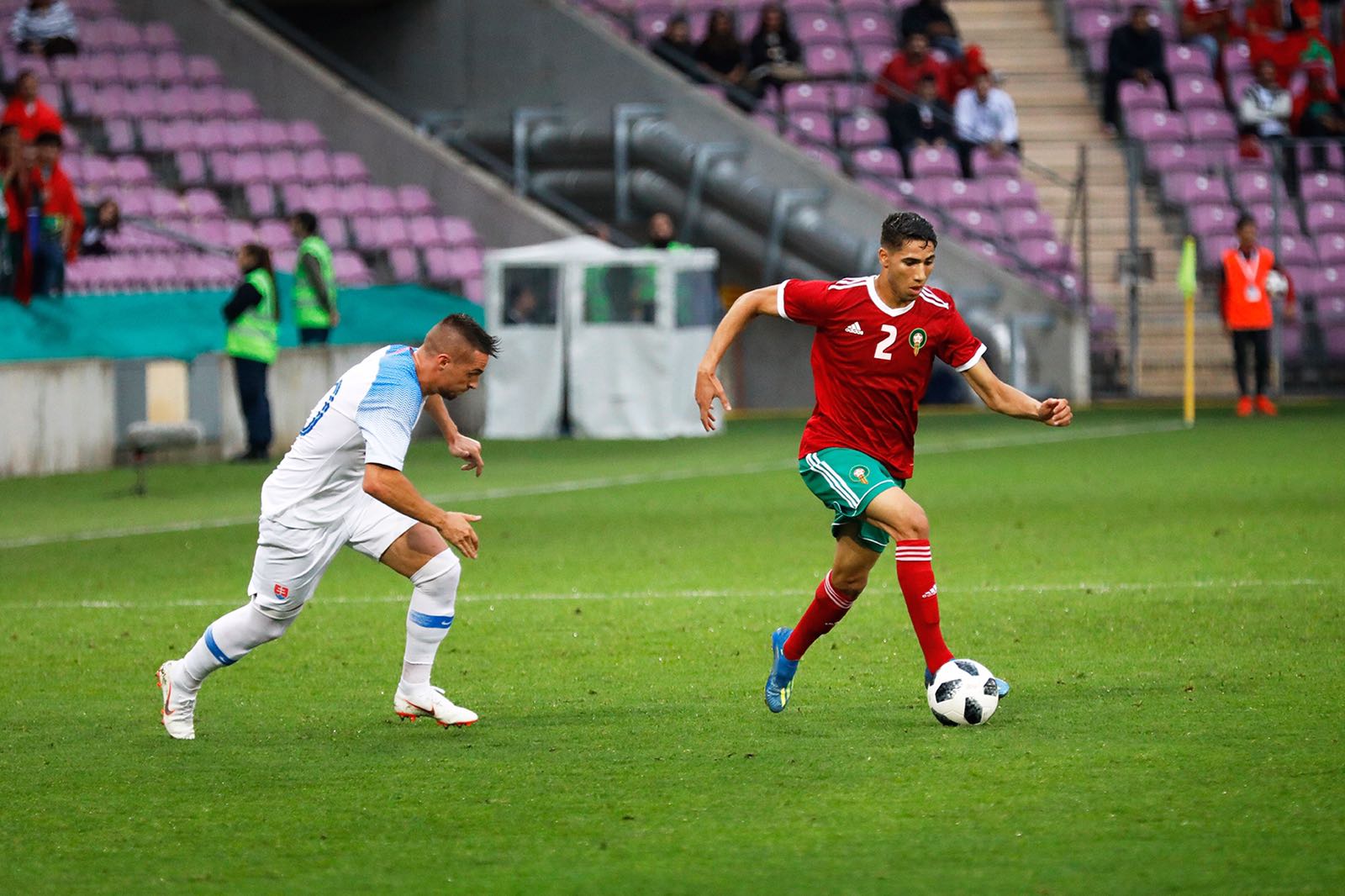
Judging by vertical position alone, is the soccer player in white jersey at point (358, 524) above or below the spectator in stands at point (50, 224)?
above

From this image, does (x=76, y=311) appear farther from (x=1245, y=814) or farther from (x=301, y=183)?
(x=1245, y=814)

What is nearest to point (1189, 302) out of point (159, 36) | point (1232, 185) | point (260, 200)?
point (1232, 185)

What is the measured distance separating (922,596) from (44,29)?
20504 millimetres

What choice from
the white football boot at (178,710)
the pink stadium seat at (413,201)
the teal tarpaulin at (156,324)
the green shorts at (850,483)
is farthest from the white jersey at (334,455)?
the pink stadium seat at (413,201)

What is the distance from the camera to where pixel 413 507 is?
641cm

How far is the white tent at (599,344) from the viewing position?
2134cm

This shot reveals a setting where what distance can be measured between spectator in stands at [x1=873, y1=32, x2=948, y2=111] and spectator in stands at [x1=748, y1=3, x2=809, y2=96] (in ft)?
3.47

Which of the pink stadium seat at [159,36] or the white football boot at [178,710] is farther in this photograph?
the pink stadium seat at [159,36]

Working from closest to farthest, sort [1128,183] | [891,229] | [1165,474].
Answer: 1. [891,229]
2. [1165,474]
3. [1128,183]

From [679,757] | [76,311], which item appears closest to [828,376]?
[679,757]

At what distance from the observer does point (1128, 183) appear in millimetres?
25094

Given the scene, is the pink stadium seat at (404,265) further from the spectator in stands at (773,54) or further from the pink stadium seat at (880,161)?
the pink stadium seat at (880,161)

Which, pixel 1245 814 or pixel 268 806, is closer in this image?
pixel 1245 814

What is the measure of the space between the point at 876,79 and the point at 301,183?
7.11 m
